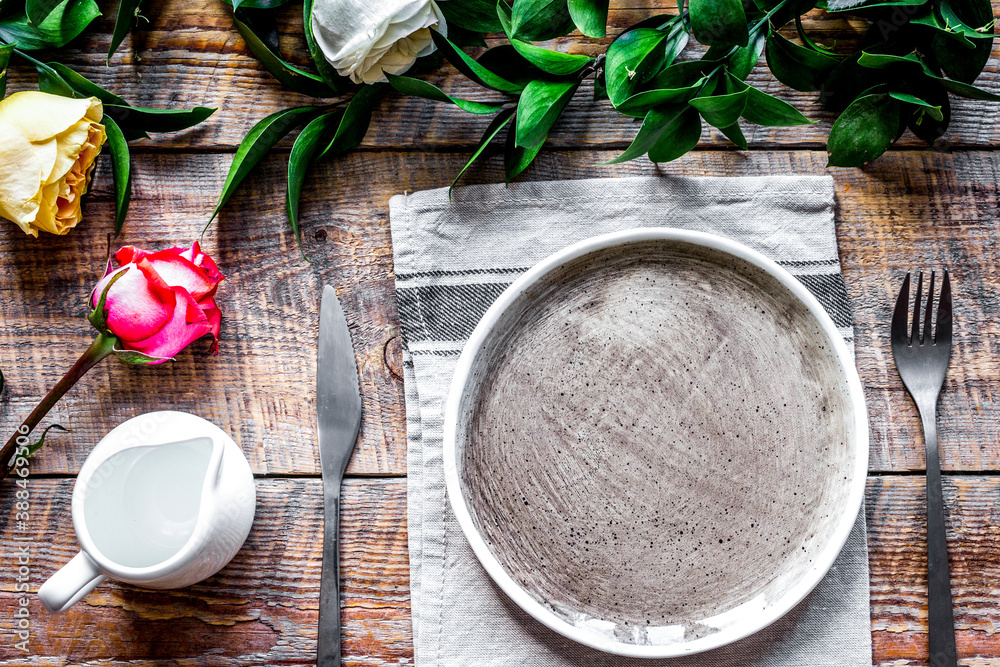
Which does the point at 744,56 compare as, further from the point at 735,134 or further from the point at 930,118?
the point at 930,118

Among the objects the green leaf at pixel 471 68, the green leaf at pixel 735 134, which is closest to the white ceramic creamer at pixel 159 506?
the green leaf at pixel 471 68

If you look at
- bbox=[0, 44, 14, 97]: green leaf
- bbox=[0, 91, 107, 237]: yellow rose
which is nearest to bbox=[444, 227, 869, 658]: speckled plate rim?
bbox=[0, 91, 107, 237]: yellow rose

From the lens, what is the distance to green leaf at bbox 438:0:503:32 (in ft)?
1.96

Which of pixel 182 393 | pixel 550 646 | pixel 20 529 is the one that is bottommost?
pixel 550 646

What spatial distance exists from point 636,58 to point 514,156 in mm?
130

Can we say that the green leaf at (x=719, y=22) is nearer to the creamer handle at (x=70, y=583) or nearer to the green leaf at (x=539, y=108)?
the green leaf at (x=539, y=108)

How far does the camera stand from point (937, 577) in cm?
61

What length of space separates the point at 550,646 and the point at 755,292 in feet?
1.16

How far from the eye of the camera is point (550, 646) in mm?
607

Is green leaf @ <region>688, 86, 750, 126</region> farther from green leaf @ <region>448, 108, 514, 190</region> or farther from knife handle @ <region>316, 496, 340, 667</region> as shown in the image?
knife handle @ <region>316, 496, 340, 667</region>

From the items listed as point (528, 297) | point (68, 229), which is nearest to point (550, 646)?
point (528, 297)

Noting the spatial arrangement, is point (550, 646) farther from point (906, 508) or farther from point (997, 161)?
point (997, 161)

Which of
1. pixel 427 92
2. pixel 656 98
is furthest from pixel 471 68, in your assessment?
pixel 656 98

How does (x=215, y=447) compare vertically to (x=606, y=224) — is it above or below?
below
